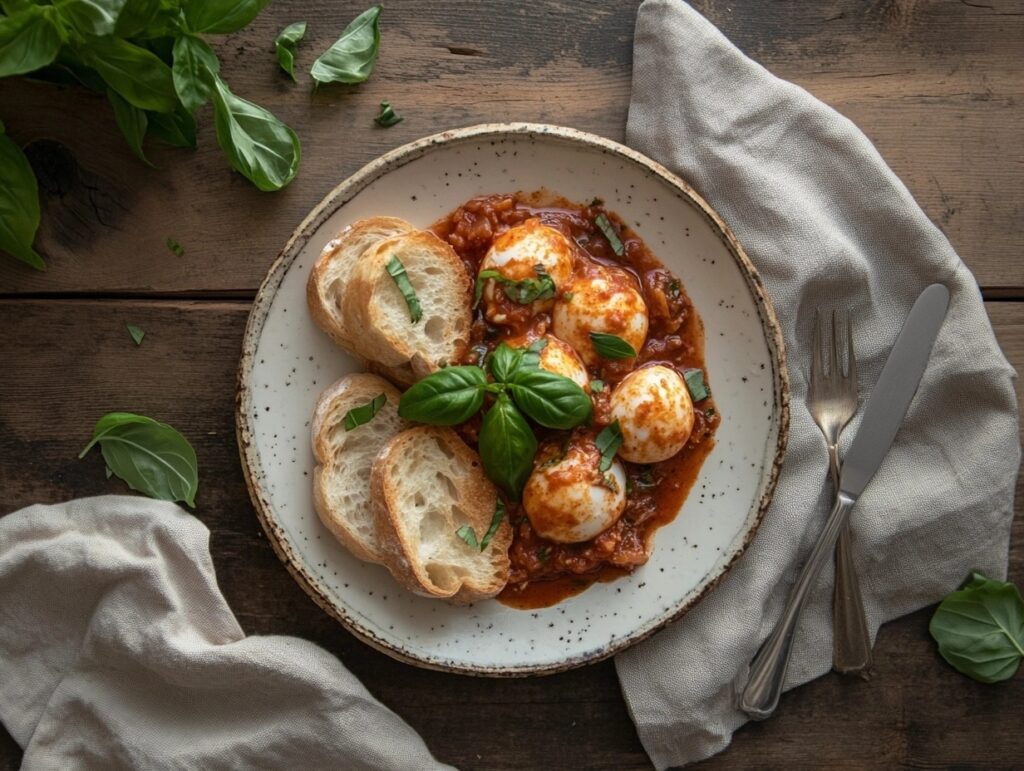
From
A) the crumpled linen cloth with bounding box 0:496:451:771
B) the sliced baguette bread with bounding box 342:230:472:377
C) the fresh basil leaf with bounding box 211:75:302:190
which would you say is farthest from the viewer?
the crumpled linen cloth with bounding box 0:496:451:771

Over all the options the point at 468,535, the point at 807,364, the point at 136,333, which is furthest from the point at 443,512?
the point at 807,364

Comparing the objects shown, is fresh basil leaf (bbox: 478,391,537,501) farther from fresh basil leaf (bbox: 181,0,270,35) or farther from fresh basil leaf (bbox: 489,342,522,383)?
fresh basil leaf (bbox: 181,0,270,35)

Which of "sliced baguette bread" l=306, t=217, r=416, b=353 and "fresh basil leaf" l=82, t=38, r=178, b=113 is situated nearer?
"fresh basil leaf" l=82, t=38, r=178, b=113

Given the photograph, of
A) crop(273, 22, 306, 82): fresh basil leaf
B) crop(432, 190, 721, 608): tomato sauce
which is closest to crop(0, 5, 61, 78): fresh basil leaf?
crop(273, 22, 306, 82): fresh basil leaf

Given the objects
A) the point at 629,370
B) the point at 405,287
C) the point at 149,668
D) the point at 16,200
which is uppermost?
the point at 16,200

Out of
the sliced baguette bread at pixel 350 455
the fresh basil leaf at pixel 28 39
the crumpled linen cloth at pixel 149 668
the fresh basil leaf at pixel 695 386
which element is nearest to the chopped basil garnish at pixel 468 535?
the sliced baguette bread at pixel 350 455

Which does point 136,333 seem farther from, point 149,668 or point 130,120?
point 149,668
